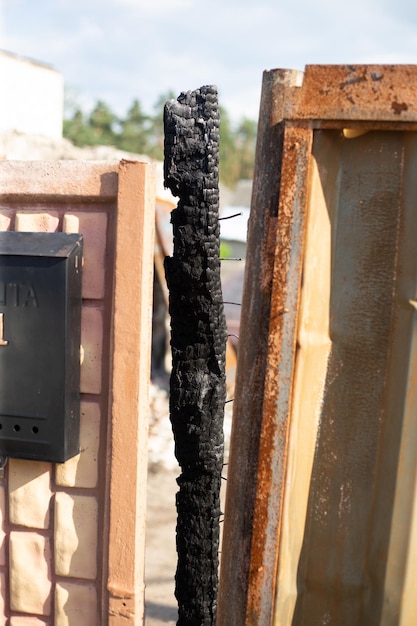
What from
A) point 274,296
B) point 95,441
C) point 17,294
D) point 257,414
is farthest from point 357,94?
point 95,441

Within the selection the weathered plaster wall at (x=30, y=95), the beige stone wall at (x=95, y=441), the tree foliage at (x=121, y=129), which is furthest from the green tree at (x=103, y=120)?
the beige stone wall at (x=95, y=441)

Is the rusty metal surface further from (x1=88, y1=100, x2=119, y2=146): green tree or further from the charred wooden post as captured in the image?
(x1=88, y1=100, x2=119, y2=146): green tree

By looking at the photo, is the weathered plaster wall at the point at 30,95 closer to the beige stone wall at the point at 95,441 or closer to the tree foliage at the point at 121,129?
the tree foliage at the point at 121,129

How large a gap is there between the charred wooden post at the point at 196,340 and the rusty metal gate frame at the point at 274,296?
224mm

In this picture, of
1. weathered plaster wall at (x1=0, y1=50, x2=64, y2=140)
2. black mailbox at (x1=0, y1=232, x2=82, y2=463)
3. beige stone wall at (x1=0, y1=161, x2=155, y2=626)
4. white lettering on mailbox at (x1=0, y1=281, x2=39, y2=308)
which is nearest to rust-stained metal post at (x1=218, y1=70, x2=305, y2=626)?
beige stone wall at (x1=0, y1=161, x2=155, y2=626)

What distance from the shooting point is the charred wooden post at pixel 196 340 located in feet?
5.82

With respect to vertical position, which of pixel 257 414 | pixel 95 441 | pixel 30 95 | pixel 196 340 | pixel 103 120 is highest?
pixel 103 120

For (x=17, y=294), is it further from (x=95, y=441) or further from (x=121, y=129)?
(x=121, y=129)

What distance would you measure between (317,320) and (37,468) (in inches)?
37.4

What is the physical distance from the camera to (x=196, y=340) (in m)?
1.84

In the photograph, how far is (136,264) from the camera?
1.82 metres

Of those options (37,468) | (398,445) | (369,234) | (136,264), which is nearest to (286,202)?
(369,234)

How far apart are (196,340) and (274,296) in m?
0.36

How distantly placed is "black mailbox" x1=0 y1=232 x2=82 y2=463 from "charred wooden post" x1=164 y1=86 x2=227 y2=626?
28 cm
